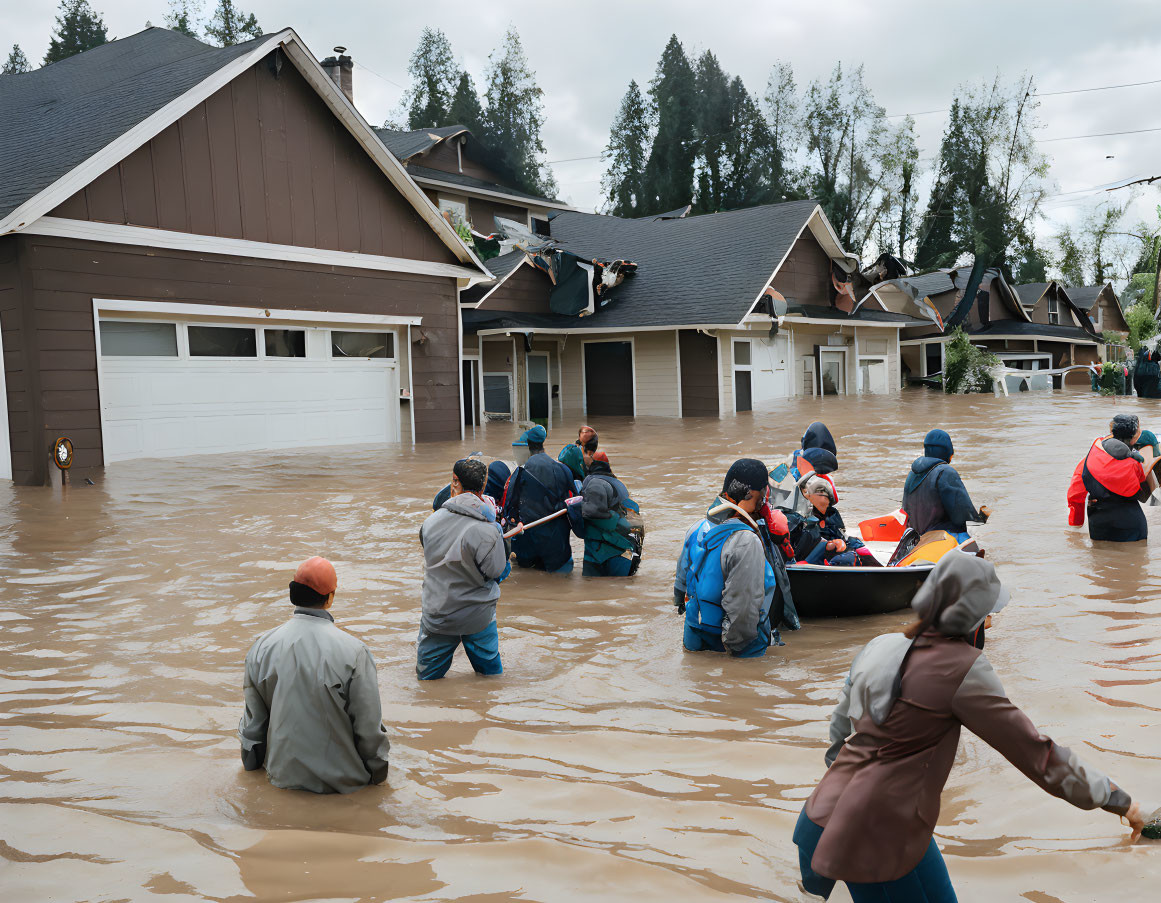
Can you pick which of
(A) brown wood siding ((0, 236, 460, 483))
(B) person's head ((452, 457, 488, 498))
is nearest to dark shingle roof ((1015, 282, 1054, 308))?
(A) brown wood siding ((0, 236, 460, 483))

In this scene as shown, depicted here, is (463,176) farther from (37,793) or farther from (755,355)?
(37,793)

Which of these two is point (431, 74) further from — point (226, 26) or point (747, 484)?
point (747, 484)

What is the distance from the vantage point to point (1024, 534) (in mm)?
10383

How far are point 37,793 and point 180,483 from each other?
9.52 metres

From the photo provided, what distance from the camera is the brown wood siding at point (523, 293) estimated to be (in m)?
26.8

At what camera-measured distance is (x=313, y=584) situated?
4.34 metres

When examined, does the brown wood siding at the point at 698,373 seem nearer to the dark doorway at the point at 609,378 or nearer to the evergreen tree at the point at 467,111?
the dark doorway at the point at 609,378

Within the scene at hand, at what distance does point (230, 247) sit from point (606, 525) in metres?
9.62

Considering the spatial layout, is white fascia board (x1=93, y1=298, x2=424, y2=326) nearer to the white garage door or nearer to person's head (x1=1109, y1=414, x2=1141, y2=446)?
the white garage door

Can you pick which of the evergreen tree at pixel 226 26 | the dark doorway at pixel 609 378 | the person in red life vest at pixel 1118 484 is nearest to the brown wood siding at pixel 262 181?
the dark doorway at pixel 609 378

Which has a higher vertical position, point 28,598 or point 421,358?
point 421,358

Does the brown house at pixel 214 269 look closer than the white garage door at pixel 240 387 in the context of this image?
Yes

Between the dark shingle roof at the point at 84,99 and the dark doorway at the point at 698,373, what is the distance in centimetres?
1387

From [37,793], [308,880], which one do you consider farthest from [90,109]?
[308,880]
